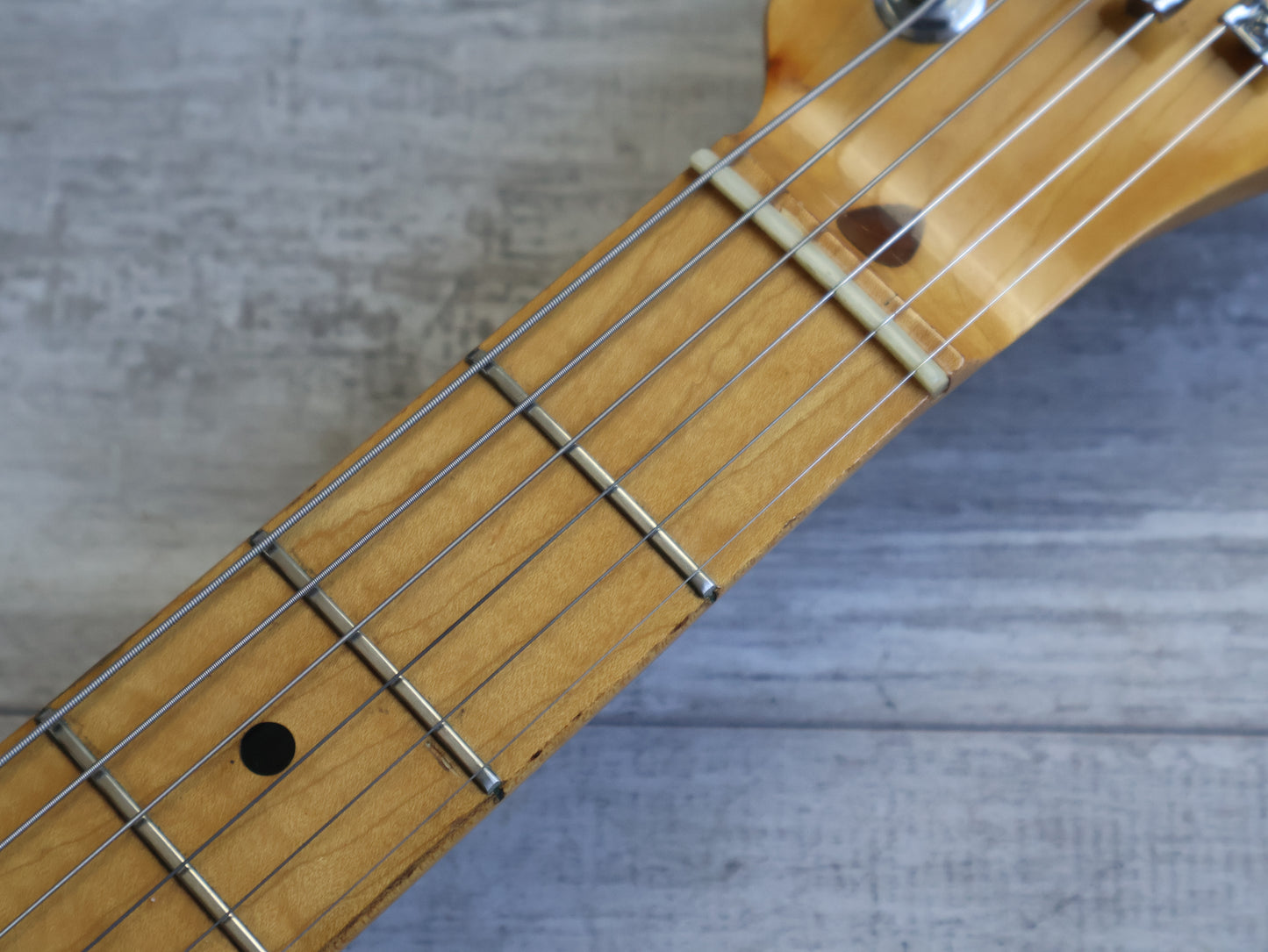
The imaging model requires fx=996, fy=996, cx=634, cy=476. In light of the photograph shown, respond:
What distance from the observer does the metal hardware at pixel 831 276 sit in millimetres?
504

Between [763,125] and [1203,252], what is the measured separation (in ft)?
1.28

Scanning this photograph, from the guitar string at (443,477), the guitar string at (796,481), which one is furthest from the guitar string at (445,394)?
the guitar string at (796,481)

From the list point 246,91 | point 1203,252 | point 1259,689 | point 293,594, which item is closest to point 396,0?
point 246,91

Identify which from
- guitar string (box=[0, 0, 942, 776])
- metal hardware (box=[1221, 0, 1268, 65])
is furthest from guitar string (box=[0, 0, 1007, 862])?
metal hardware (box=[1221, 0, 1268, 65])

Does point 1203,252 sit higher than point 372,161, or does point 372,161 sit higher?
point 372,161

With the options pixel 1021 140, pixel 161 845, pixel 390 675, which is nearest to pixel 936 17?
pixel 1021 140

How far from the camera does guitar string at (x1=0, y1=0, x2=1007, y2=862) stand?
18.1 inches

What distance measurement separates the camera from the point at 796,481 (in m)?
0.50

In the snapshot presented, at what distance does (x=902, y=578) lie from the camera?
2.25 ft

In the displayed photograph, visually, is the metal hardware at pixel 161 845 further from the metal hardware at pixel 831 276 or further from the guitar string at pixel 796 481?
the metal hardware at pixel 831 276

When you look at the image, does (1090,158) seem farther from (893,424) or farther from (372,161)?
(372,161)

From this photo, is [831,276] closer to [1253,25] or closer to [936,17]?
[936,17]

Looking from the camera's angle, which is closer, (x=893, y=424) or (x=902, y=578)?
(x=893, y=424)

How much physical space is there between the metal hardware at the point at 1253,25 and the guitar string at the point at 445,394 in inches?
6.1
